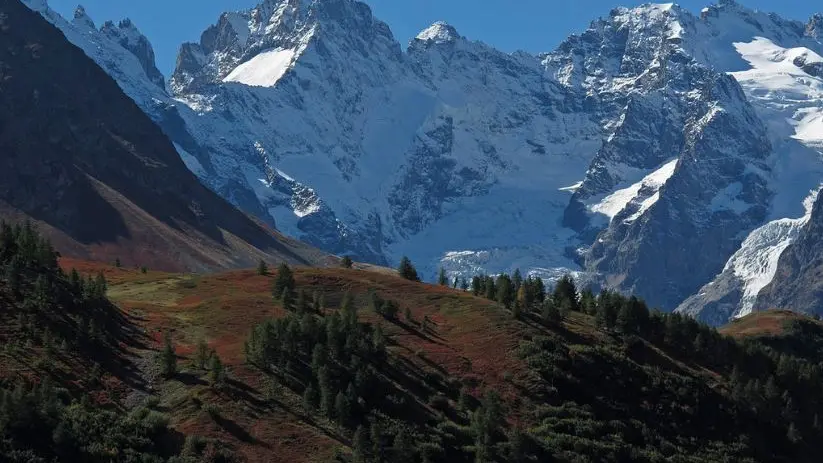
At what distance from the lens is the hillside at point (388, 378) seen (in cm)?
9131

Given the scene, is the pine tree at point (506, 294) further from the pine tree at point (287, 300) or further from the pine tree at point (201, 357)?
the pine tree at point (201, 357)

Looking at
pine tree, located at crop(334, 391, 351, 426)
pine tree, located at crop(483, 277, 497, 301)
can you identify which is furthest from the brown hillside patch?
pine tree, located at crop(334, 391, 351, 426)

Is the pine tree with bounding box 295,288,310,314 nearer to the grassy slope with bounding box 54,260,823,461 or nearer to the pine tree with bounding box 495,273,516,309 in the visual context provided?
the grassy slope with bounding box 54,260,823,461

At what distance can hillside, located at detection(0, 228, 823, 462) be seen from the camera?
91.3 m

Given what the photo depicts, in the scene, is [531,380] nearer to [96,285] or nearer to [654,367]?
[654,367]

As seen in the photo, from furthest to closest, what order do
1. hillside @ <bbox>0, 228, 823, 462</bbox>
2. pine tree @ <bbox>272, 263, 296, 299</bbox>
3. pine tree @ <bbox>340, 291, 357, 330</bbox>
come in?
pine tree @ <bbox>272, 263, 296, 299</bbox> < pine tree @ <bbox>340, 291, 357, 330</bbox> < hillside @ <bbox>0, 228, 823, 462</bbox>

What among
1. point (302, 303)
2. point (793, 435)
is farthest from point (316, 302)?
point (793, 435)

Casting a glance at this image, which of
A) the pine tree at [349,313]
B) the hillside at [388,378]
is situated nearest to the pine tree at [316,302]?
the hillside at [388,378]

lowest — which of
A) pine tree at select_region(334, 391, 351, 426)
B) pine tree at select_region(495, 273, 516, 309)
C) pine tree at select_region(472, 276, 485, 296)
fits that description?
pine tree at select_region(334, 391, 351, 426)

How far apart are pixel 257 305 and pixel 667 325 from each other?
43.0 meters

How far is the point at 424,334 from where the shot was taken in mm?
122938

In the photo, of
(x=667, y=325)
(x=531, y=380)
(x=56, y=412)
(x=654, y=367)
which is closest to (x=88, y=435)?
(x=56, y=412)

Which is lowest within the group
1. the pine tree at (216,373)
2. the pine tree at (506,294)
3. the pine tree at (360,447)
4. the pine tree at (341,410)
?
the pine tree at (360,447)

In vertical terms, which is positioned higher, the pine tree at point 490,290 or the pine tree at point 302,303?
the pine tree at point 490,290
